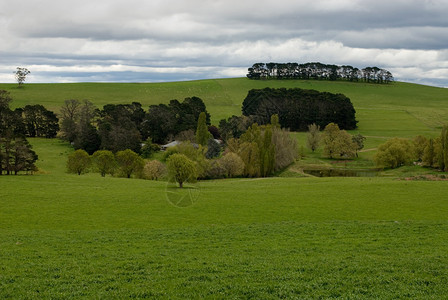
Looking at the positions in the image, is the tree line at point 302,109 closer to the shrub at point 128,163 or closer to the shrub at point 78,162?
the shrub at point 128,163

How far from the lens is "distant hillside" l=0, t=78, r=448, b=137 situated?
12719 centimetres

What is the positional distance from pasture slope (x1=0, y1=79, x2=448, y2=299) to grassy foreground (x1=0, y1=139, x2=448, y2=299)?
7 centimetres

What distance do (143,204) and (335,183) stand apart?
80.9 ft

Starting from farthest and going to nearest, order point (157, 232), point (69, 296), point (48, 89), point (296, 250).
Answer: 1. point (48, 89)
2. point (157, 232)
3. point (296, 250)
4. point (69, 296)

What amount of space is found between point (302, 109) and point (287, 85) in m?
57.2

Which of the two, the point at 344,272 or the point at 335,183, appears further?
the point at 335,183

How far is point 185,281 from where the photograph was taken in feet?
48.3

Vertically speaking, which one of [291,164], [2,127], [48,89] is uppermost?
[48,89]

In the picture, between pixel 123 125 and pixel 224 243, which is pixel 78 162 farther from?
pixel 224 243

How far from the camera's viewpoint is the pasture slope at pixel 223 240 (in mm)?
14258

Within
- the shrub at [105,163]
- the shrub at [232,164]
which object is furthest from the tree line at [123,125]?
the shrub at [232,164]

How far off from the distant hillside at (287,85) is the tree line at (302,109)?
604 centimetres

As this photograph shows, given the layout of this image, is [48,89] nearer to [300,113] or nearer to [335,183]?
[300,113]

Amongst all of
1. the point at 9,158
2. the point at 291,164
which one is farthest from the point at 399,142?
the point at 9,158
